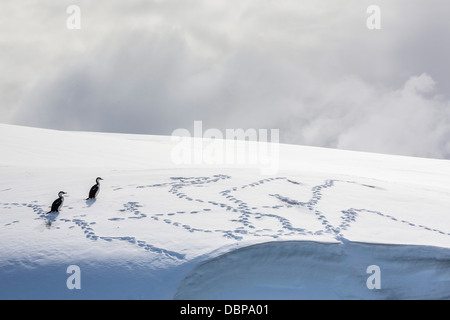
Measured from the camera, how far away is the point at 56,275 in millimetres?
5047

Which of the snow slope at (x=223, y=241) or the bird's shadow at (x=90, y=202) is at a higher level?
the bird's shadow at (x=90, y=202)

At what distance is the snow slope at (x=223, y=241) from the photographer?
5082 millimetres

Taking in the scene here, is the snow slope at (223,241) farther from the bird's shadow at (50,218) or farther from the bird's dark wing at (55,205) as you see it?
the bird's dark wing at (55,205)

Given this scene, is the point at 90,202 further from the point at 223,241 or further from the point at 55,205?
the point at 223,241

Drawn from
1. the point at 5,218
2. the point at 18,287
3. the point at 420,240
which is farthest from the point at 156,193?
the point at 420,240

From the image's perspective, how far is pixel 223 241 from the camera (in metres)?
5.57

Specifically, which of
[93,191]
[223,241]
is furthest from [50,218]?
[223,241]

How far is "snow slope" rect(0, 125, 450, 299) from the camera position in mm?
5082

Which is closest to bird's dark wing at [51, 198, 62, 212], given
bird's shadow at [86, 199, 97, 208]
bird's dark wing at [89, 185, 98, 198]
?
bird's shadow at [86, 199, 97, 208]

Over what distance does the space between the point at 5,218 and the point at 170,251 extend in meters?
3.01

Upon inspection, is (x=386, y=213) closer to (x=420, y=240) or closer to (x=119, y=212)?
(x=420, y=240)

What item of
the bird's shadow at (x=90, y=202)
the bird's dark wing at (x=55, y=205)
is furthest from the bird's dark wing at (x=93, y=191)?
the bird's dark wing at (x=55, y=205)

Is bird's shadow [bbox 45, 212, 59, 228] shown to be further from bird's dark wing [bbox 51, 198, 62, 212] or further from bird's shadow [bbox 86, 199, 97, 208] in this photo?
bird's shadow [bbox 86, 199, 97, 208]
